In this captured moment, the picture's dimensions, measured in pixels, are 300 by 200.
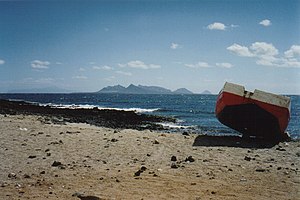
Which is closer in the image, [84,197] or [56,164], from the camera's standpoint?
[84,197]

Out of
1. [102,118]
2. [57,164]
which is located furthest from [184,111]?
[57,164]

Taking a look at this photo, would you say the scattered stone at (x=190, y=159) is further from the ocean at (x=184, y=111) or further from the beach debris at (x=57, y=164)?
the ocean at (x=184, y=111)

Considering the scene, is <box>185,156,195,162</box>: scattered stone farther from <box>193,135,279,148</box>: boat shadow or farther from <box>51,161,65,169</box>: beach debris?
<box>51,161,65,169</box>: beach debris

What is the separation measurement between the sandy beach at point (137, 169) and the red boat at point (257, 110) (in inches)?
77.2

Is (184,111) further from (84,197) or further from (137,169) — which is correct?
(84,197)

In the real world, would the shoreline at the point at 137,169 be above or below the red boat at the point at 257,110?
below

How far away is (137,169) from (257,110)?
7.75 metres

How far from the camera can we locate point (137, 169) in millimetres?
8258

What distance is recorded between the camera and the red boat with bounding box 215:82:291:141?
45.5ft

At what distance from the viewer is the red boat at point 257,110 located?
1387 centimetres

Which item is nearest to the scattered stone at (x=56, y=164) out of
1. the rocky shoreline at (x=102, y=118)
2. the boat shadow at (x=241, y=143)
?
the boat shadow at (x=241, y=143)

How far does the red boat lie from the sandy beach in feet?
6.43

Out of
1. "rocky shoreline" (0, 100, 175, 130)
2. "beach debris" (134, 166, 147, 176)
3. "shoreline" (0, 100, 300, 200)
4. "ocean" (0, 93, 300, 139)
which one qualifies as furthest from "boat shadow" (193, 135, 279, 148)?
"rocky shoreline" (0, 100, 175, 130)

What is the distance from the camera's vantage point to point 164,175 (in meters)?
7.77
